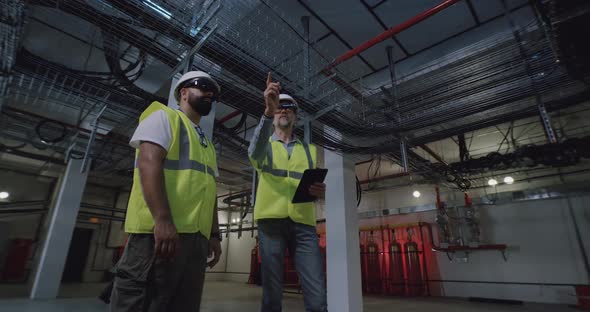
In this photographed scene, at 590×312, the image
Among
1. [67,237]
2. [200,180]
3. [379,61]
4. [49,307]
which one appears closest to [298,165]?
[200,180]

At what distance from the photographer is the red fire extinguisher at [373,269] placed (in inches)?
292

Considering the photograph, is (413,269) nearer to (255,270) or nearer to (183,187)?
(255,270)

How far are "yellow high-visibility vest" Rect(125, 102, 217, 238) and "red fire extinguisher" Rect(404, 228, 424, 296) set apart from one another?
7.08 metres

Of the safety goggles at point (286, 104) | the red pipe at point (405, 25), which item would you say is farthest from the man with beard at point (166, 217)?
the red pipe at point (405, 25)

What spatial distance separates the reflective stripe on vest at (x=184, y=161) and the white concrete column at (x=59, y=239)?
16.3ft

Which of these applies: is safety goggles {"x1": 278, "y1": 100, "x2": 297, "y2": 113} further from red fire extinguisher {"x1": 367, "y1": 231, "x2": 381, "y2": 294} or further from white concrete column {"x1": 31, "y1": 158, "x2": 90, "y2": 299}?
red fire extinguisher {"x1": 367, "y1": 231, "x2": 381, "y2": 294}

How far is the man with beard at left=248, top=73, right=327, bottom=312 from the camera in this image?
1.56 metres

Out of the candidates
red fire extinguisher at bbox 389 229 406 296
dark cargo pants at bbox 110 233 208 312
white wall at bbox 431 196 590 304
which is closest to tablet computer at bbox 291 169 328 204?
dark cargo pants at bbox 110 233 208 312

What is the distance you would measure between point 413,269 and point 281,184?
6.63 metres

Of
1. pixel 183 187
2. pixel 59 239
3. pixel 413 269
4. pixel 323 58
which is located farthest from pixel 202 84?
pixel 413 269

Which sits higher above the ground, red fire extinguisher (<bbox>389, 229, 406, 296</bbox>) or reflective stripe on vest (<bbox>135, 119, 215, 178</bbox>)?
reflective stripe on vest (<bbox>135, 119, 215, 178</bbox>)

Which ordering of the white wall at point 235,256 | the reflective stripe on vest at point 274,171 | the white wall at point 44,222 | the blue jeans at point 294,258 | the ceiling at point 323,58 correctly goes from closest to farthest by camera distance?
the blue jeans at point 294,258 → the reflective stripe on vest at point 274,171 → the ceiling at point 323,58 → the white wall at point 44,222 → the white wall at point 235,256

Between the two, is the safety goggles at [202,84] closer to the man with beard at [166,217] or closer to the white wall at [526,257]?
the man with beard at [166,217]

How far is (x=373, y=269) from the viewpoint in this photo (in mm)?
7559
